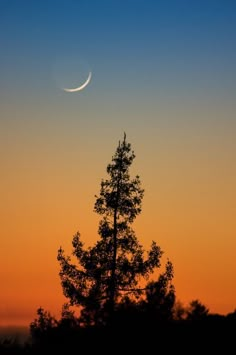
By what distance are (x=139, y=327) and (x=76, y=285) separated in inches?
311

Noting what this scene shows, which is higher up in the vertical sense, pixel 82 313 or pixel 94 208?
pixel 94 208

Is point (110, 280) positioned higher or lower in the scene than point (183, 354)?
higher

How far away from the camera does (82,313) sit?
42531 millimetres


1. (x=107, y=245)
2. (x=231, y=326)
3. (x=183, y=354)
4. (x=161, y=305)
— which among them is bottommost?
(x=183, y=354)

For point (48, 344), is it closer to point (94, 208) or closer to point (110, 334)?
point (110, 334)

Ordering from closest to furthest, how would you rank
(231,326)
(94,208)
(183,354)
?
(183,354)
(231,326)
(94,208)

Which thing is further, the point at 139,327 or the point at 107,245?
the point at 107,245

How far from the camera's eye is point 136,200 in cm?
4359

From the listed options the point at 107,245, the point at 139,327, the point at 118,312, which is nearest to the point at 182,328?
the point at 139,327

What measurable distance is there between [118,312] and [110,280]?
243 cm

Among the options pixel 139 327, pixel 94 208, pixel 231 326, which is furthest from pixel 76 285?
pixel 231 326

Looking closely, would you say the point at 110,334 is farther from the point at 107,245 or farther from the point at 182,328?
the point at 107,245

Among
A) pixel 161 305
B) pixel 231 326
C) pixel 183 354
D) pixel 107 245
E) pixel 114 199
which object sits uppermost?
pixel 114 199

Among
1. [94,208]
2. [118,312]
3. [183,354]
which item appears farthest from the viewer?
[94,208]
